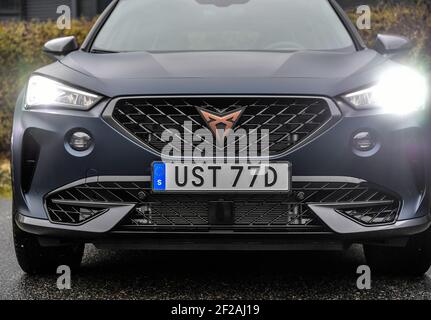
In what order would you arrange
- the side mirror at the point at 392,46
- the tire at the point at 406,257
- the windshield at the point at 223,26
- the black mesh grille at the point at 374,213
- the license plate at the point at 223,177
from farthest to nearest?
1. the windshield at the point at 223,26
2. the side mirror at the point at 392,46
3. the tire at the point at 406,257
4. the black mesh grille at the point at 374,213
5. the license plate at the point at 223,177

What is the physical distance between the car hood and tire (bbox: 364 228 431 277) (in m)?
0.87

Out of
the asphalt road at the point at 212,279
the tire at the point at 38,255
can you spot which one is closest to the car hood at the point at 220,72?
the tire at the point at 38,255

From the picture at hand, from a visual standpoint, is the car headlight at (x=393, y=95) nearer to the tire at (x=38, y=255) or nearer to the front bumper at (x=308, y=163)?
the front bumper at (x=308, y=163)

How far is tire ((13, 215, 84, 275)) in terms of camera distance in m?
3.98

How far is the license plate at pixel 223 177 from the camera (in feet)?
11.3

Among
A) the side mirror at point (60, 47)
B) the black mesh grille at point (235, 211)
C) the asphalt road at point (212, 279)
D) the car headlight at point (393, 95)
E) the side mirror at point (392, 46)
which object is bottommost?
the asphalt road at point (212, 279)

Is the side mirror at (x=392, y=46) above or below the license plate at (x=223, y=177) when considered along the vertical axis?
above

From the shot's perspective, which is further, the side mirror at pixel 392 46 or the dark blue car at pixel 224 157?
the side mirror at pixel 392 46

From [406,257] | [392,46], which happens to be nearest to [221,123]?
[406,257]

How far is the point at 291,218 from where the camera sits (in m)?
3.52

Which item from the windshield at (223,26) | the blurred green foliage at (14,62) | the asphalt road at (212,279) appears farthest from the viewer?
the blurred green foliage at (14,62)
